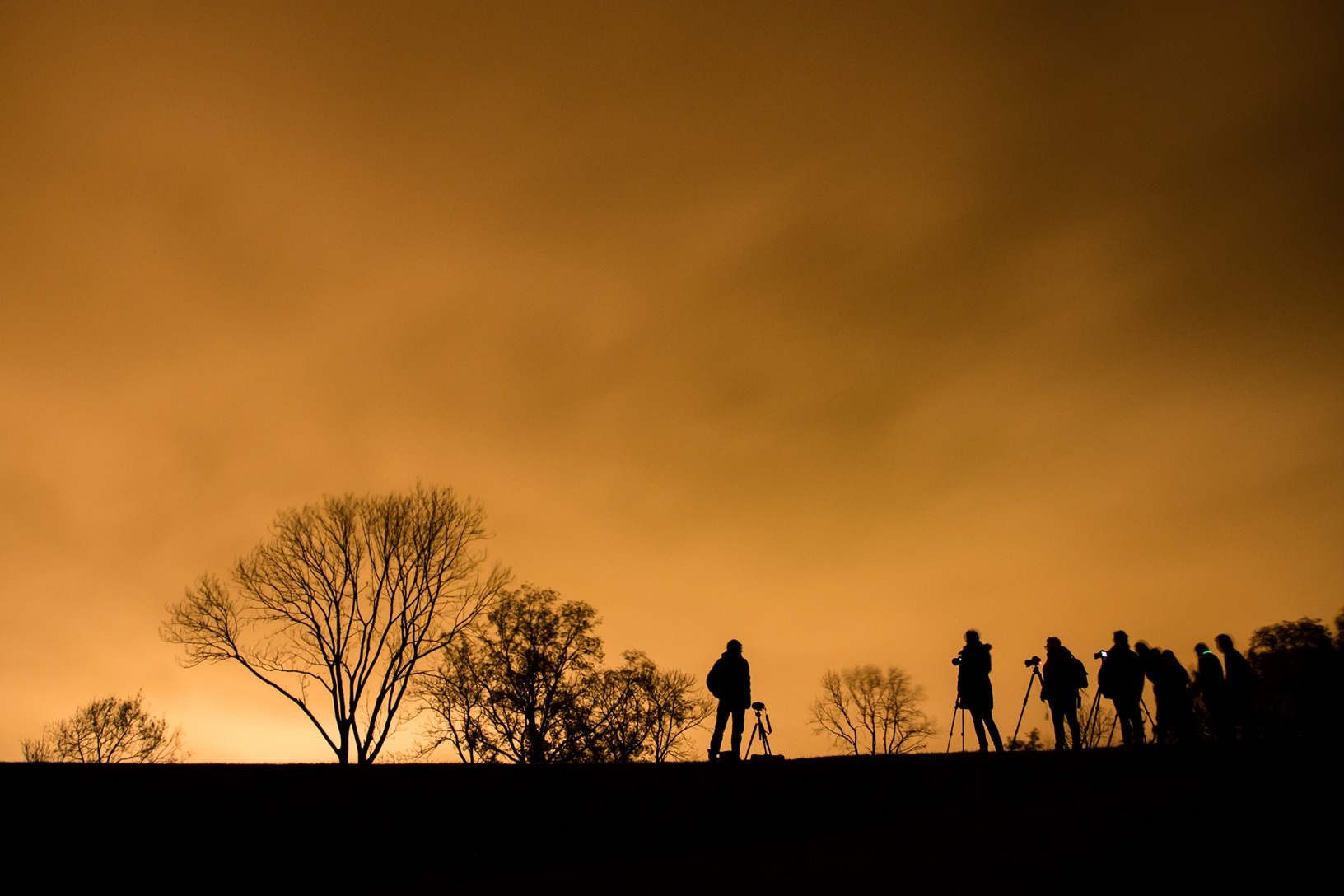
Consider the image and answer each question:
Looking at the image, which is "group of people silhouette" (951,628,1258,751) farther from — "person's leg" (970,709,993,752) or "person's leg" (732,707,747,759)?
"person's leg" (732,707,747,759)

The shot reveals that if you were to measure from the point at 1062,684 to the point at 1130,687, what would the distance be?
6.98 feet

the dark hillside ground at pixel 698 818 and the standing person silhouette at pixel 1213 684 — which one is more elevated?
the standing person silhouette at pixel 1213 684

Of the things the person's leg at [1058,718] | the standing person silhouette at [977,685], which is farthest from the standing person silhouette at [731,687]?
the person's leg at [1058,718]

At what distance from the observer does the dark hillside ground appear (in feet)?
23.5

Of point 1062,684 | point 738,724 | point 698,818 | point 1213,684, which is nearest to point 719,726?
point 738,724

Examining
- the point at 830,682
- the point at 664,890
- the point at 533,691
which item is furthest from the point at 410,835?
the point at 830,682

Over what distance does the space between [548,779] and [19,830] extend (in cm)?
579

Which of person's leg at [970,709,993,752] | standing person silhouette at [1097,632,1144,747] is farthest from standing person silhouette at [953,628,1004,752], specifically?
standing person silhouette at [1097,632,1144,747]

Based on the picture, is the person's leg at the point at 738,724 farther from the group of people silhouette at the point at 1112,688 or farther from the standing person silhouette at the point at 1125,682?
the standing person silhouette at the point at 1125,682

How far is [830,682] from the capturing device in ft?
198

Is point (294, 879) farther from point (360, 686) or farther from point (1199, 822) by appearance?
point (360, 686)

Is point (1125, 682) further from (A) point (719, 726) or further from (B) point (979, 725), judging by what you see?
(A) point (719, 726)

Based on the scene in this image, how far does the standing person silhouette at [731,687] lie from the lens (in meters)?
13.6

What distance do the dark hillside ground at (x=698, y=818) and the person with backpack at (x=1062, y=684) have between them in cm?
266
